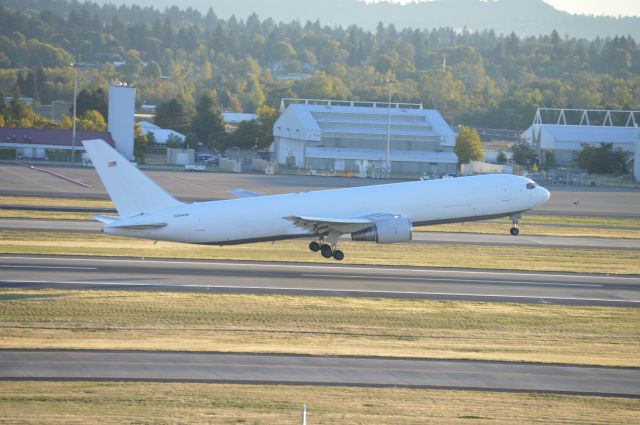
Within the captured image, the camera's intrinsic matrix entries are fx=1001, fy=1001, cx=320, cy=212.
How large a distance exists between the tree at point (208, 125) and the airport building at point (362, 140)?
22.2m

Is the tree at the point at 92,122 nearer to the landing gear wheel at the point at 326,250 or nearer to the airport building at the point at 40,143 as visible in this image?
the airport building at the point at 40,143

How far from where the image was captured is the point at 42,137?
137875 millimetres

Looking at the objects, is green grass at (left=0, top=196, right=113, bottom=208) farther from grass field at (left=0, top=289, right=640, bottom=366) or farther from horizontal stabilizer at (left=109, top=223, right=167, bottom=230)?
grass field at (left=0, top=289, right=640, bottom=366)

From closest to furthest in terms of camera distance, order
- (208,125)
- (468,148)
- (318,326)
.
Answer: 1. (318,326)
2. (468,148)
3. (208,125)

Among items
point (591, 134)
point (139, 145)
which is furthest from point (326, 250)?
point (591, 134)

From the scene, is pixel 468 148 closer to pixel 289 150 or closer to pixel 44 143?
pixel 289 150

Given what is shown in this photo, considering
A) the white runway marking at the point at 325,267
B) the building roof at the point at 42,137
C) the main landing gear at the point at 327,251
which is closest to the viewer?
the white runway marking at the point at 325,267

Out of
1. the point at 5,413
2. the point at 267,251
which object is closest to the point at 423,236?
the point at 267,251

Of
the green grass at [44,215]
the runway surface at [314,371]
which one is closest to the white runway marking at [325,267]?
the green grass at [44,215]

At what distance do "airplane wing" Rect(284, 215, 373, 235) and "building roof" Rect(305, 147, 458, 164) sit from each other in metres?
84.0

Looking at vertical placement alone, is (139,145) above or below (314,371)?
above

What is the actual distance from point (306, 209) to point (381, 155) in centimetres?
8857

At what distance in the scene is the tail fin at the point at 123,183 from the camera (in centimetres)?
4909

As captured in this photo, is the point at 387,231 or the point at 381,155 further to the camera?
the point at 381,155
